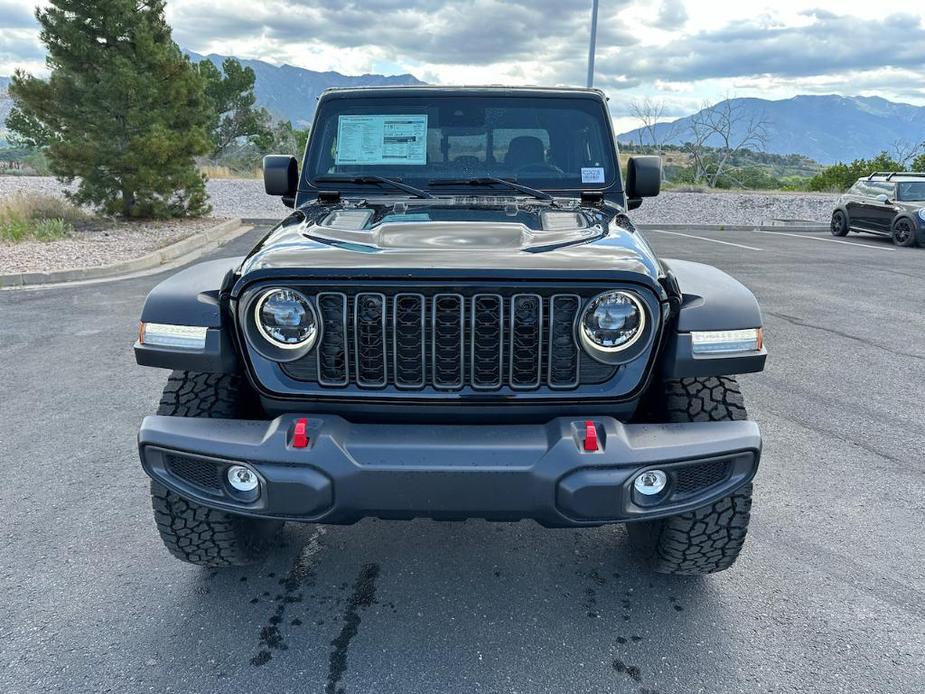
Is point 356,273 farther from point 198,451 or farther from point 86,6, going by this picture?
point 86,6

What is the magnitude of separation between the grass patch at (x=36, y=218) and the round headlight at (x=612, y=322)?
11703 millimetres

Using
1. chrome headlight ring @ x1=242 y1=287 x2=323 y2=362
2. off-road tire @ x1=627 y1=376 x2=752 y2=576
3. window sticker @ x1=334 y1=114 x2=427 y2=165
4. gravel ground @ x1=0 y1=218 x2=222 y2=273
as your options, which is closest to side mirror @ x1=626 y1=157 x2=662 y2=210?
window sticker @ x1=334 y1=114 x2=427 y2=165

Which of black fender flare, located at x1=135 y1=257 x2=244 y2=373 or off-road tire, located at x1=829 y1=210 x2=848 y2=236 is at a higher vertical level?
black fender flare, located at x1=135 y1=257 x2=244 y2=373

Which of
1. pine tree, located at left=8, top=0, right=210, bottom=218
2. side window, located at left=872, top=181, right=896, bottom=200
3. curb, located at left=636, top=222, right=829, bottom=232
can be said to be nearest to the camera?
pine tree, located at left=8, top=0, right=210, bottom=218

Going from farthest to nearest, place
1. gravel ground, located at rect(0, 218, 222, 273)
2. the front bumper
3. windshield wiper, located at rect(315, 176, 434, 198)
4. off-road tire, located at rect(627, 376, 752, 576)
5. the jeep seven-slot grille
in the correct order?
gravel ground, located at rect(0, 218, 222, 273), windshield wiper, located at rect(315, 176, 434, 198), off-road tire, located at rect(627, 376, 752, 576), the jeep seven-slot grille, the front bumper

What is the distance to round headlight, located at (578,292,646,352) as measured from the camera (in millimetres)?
2176

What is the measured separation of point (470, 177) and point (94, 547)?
7.45ft

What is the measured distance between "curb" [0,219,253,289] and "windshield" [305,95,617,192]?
22.2ft

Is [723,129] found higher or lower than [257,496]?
higher

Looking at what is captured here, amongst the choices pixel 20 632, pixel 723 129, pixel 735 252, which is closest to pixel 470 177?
pixel 20 632

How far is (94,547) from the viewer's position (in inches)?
116

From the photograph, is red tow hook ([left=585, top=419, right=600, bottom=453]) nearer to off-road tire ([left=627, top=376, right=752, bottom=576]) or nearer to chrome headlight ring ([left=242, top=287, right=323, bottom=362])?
off-road tire ([left=627, top=376, right=752, bottom=576])

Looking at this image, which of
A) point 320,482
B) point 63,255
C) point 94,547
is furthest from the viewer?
point 63,255

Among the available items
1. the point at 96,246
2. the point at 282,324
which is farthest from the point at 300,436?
the point at 96,246
